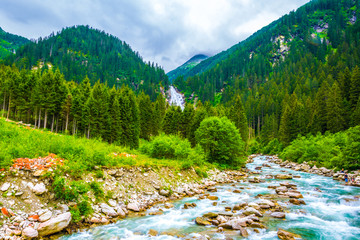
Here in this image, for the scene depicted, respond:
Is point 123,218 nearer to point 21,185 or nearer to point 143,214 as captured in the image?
point 143,214

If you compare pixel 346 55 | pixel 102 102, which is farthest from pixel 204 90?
pixel 102 102

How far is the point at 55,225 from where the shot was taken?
8.98 metres

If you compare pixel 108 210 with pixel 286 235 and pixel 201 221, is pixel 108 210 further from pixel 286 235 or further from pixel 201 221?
pixel 286 235

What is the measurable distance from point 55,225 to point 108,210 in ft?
10.4

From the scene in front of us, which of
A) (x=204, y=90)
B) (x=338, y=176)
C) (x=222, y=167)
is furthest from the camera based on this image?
(x=204, y=90)

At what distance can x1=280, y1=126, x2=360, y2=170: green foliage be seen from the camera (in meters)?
26.4

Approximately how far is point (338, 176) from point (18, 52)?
23668 centimetres

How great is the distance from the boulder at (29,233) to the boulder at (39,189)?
83.5 inches

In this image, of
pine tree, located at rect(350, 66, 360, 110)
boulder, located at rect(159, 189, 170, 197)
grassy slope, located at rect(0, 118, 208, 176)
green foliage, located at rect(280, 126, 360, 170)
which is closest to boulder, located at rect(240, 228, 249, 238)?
boulder, located at rect(159, 189, 170, 197)

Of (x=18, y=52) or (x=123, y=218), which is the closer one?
(x=123, y=218)

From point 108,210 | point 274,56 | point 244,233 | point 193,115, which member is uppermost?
point 274,56

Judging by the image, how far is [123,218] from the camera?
1176cm

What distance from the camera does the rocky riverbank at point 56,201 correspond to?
859cm

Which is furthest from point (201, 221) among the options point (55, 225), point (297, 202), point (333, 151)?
point (333, 151)
